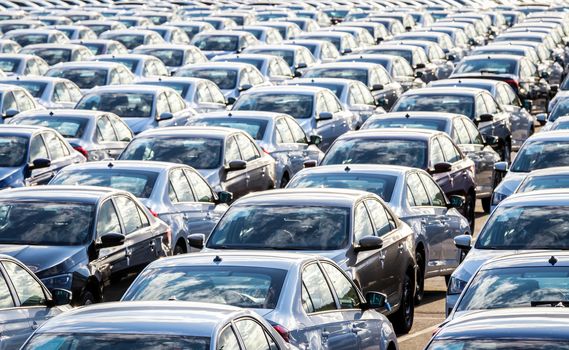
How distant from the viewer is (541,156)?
2309cm

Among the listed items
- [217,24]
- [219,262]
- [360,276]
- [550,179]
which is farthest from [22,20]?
[219,262]

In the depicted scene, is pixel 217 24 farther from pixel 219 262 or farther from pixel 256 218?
pixel 219 262

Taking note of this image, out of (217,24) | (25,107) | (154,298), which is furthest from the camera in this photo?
(217,24)

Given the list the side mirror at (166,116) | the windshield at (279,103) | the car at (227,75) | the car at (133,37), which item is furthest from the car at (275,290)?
the car at (133,37)

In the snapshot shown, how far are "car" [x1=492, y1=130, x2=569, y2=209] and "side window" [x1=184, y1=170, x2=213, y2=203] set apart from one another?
342cm

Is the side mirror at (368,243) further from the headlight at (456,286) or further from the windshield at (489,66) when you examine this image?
the windshield at (489,66)

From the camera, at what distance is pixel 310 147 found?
90.9ft

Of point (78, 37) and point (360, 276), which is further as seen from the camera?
point (78, 37)

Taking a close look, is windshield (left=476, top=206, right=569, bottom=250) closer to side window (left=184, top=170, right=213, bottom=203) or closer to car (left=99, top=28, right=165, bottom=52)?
side window (left=184, top=170, right=213, bottom=203)

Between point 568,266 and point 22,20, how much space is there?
39799 mm

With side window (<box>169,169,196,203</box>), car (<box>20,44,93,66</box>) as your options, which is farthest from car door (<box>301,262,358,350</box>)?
car (<box>20,44,93,66</box>)

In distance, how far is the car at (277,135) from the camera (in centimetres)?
2667

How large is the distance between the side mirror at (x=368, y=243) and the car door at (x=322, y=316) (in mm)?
3092

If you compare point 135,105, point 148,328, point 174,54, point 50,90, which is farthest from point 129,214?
point 174,54
